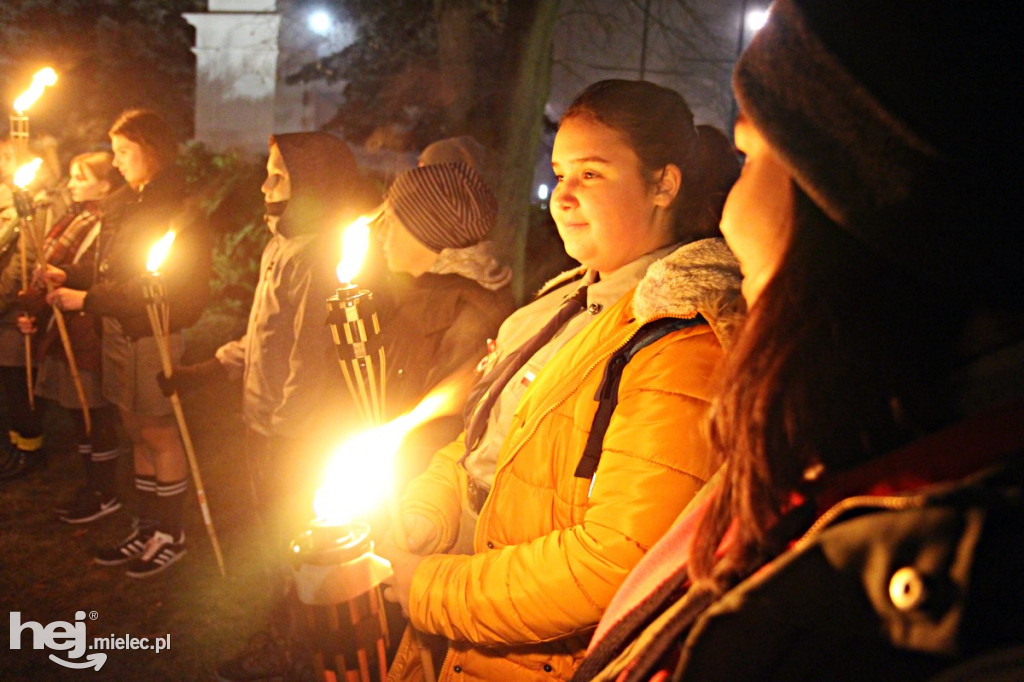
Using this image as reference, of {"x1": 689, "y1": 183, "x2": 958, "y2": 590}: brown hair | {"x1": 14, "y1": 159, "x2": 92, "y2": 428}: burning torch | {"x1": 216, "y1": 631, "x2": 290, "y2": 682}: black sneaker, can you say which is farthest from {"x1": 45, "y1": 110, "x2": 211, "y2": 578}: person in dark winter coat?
{"x1": 689, "y1": 183, "x2": 958, "y2": 590}: brown hair

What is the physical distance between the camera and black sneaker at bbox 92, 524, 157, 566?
16.7 ft

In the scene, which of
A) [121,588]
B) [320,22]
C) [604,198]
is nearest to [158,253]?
[121,588]

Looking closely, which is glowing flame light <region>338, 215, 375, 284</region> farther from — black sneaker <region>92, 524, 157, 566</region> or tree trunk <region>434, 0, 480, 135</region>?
tree trunk <region>434, 0, 480, 135</region>

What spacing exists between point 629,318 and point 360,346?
2.35 feet

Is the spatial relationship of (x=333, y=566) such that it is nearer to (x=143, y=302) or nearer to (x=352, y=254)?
(x=352, y=254)

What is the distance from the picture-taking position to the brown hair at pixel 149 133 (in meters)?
4.98

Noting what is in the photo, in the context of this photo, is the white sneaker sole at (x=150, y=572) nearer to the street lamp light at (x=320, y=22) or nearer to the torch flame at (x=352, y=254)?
the torch flame at (x=352, y=254)

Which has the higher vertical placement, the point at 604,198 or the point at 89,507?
the point at 604,198

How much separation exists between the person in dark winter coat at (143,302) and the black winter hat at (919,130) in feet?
15.2

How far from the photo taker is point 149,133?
5.05 metres

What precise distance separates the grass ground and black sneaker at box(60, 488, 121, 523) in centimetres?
6

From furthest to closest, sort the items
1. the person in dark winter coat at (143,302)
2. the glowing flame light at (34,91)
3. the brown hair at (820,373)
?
the person in dark winter coat at (143,302), the glowing flame light at (34,91), the brown hair at (820,373)

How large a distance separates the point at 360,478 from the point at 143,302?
3.61 meters

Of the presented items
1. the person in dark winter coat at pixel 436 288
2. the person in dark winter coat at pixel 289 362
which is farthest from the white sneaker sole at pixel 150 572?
the person in dark winter coat at pixel 436 288
